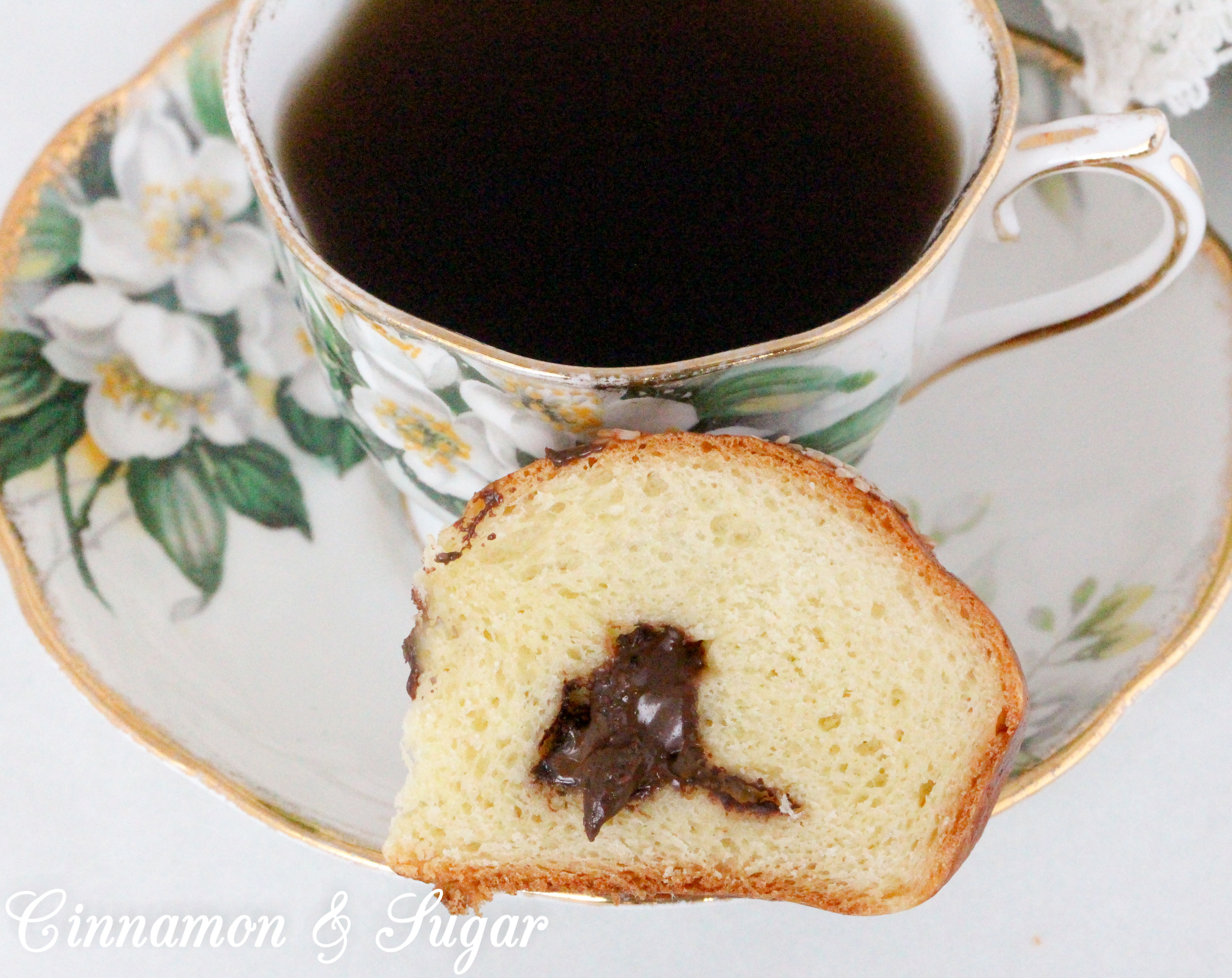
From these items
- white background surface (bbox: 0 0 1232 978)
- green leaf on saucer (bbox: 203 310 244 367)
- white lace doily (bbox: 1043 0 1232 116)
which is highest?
green leaf on saucer (bbox: 203 310 244 367)

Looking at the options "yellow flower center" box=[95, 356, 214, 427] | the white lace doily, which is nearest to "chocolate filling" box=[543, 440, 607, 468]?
"yellow flower center" box=[95, 356, 214, 427]

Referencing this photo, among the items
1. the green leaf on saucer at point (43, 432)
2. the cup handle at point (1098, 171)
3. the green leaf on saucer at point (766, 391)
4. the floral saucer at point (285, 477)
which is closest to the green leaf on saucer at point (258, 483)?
the floral saucer at point (285, 477)

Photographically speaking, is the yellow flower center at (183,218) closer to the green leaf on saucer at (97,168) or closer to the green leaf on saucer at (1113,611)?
the green leaf on saucer at (97,168)

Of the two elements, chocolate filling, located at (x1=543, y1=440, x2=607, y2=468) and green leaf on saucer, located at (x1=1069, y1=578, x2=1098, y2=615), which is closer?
chocolate filling, located at (x1=543, y1=440, x2=607, y2=468)

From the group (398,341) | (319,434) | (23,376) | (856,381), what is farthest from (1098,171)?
(23,376)

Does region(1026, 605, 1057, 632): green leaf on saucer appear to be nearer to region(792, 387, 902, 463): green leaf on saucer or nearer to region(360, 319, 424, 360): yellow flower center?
region(792, 387, 902, 463): green leaf on saucer

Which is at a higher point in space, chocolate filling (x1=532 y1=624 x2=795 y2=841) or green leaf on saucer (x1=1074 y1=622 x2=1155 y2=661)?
chocolate filling (x1=532 y1=624 x2=795 y2=841)

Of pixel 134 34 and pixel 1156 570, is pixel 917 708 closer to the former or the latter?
pixel 1156 570

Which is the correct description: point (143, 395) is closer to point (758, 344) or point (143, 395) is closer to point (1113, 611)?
point (758, 344)
